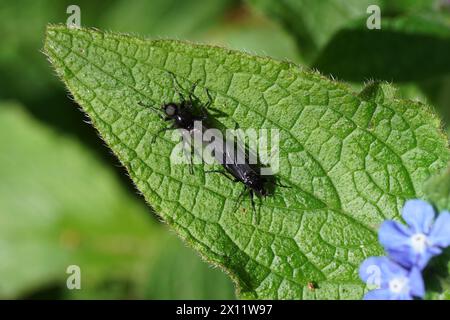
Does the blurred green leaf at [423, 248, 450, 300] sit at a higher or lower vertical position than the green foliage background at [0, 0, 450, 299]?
lower

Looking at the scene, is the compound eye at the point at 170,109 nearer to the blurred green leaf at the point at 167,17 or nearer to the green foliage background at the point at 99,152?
the green foliage background at the point at 99,152

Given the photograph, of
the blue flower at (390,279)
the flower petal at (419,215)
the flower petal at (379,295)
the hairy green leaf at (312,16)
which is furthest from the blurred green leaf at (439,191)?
the hairy green leaf at (312,16)

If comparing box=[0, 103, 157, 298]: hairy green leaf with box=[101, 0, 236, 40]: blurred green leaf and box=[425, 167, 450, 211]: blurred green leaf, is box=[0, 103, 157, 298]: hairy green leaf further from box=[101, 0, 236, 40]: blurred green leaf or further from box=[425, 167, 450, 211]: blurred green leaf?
box=[425, 167, 450, 211]: blurred green leaf

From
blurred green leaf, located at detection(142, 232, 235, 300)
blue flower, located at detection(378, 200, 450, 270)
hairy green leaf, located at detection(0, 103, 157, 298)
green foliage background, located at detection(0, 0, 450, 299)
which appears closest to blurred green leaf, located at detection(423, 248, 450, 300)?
blue flower, located at detection(378, 200, 450, 270)

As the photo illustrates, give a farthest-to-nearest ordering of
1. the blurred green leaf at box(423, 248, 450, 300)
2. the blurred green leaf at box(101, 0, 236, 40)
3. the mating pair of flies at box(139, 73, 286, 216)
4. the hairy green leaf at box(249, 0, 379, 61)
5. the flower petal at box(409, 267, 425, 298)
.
A: the blurred green leaf at box(101, 0, 236, 40) < the hairy green leaf at box(249, 0, 379, 61) < the mating pair of flies at box(139, 73, 286, 216) < the blurred green leaf at box(423, 248, 450, 300) < the flower petal at box(409, 267, 425, 298)

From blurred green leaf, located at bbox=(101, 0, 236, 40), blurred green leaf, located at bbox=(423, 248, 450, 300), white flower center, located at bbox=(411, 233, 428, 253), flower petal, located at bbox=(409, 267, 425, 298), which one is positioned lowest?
flower petal, located at bbox=(409, 267, 425, 298)

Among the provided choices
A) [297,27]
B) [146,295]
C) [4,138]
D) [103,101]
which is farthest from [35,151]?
[103,101]
